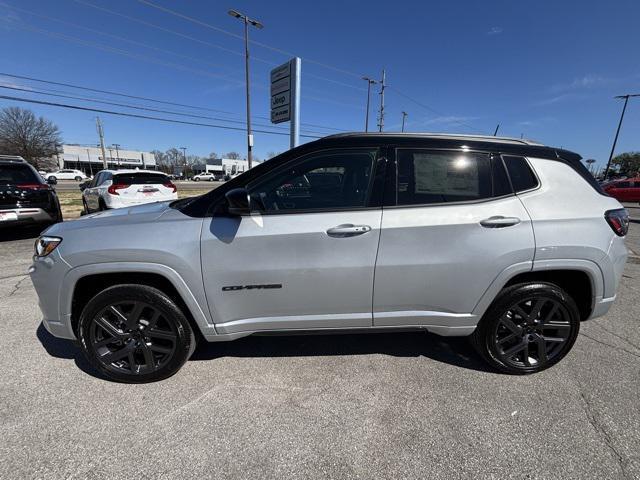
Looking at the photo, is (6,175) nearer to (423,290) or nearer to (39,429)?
(39,429)

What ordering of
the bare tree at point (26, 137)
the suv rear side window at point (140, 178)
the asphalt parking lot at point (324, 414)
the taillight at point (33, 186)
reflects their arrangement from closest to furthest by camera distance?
the asphalt parking lot at point (324, 414) → the taillight at point (33, 186) → the suv rear side window at point (140, 178) → the bare tree at point (26, 137)

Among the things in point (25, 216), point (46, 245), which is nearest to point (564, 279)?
point (46, 245)

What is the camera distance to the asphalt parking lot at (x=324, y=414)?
1.80 m

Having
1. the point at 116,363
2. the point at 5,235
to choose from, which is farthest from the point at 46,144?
the point at 116,363

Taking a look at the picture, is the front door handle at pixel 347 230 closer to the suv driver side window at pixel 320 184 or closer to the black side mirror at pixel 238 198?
the suv driver side window at pixel 320 184

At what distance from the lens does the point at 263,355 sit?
2.86 meters

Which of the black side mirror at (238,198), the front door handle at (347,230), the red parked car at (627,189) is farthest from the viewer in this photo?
the red parked car at (627,189)

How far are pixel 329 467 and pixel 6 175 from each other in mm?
7710

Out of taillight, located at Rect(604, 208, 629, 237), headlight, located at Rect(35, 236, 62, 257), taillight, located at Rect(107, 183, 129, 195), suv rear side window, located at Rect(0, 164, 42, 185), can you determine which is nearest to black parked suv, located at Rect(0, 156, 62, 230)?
suv rear side window, located at Rect(0, 164, 42, 185)

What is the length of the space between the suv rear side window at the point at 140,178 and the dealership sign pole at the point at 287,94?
4.73 m

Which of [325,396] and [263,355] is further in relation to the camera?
[263,355]

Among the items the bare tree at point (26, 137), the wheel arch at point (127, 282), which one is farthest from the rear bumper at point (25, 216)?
the bare tree at point (26, 137)

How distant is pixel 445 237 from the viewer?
2275 millimetres

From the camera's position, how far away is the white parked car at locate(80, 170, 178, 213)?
796 cm
